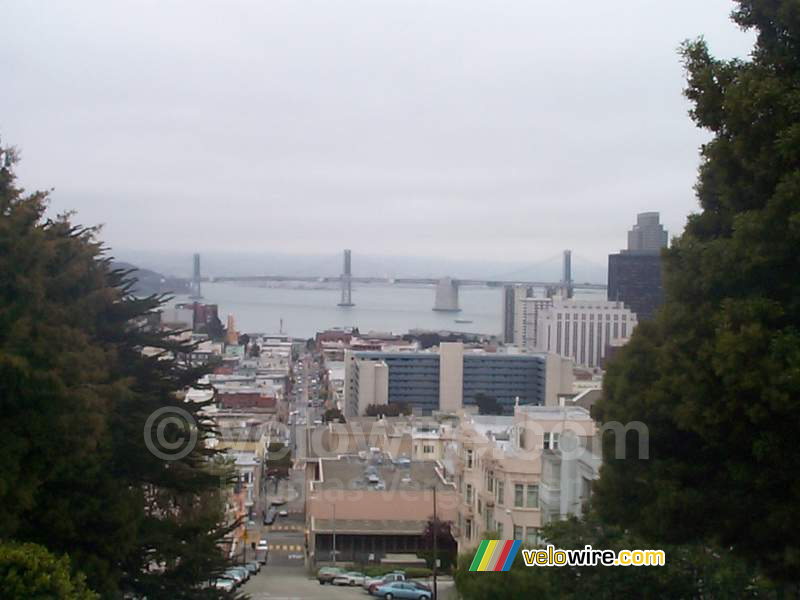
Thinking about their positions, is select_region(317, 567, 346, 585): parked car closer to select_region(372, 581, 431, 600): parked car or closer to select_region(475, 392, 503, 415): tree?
select_region(372, 581, 431, 600): parked car

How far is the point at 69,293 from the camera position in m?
4.53

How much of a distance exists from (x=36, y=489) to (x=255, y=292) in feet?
344

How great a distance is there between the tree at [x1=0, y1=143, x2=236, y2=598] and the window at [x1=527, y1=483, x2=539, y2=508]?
2325 millimetres

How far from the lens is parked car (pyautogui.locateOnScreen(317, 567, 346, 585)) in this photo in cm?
868

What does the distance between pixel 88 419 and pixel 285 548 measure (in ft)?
31.0

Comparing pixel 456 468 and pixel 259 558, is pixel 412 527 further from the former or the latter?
pixel 259 558

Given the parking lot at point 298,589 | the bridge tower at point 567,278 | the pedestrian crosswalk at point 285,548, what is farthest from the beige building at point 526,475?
the bridge tower at point 567,278

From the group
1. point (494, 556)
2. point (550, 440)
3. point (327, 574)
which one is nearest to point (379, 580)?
point (327, 574)

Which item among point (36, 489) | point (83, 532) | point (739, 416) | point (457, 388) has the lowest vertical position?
point (457, 388)

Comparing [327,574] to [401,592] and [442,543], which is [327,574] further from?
[401,592]

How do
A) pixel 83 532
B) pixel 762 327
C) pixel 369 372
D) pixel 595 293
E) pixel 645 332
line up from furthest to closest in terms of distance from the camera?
pixel 595 293
pixel 369 372
pixel 83 532
pixel 645 332
pixel 762 327

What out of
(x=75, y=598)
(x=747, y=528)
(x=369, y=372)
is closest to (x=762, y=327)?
(x=747, y=528)

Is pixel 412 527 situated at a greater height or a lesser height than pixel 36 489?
lesser

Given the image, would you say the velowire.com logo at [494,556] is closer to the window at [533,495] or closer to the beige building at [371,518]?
the window at [533,495]
